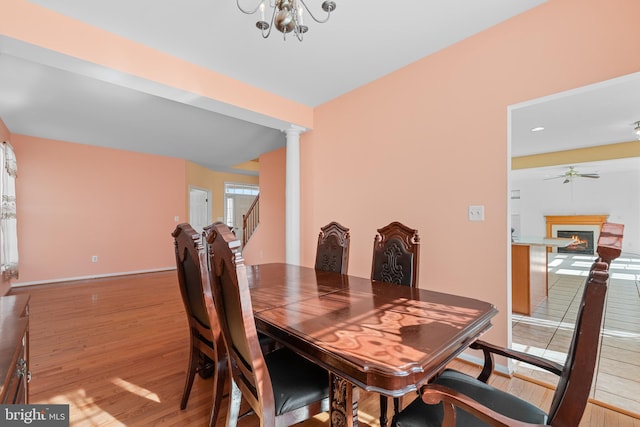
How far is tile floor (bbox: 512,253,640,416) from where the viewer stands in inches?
72.9

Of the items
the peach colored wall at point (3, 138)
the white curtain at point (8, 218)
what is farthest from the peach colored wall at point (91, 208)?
the white curtain at point (8, 218)

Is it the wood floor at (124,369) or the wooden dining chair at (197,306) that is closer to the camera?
the wooden dining chair at (197,306)

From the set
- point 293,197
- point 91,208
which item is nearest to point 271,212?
point 293,197

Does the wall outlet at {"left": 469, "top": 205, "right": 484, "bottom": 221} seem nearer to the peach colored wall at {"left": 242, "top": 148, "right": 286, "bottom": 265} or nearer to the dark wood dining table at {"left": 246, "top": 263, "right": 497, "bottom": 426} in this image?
the dark wood dining table at {"left": 246, "top": 263, "right": 497, "bottom": 426}

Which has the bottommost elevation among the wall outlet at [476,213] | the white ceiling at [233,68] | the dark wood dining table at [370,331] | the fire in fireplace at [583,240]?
the fire in fireplace at [583,240]

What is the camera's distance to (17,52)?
201 cm

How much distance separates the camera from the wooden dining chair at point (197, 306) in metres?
1.42

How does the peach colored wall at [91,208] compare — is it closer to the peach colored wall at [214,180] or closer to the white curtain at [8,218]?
the peach colored wall at [214,180]

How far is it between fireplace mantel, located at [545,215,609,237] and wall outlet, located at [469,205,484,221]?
9.28 m

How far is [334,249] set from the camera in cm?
242

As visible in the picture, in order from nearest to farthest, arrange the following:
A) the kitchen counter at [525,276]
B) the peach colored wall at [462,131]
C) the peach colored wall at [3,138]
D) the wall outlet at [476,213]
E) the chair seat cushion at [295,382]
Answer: the chair seat cushion at [295,382]
the peach colored wall at [462,131]
the wall outlet at [476,213]
the kitchen counter at [525,276]
the peach colored wall at [3,138]

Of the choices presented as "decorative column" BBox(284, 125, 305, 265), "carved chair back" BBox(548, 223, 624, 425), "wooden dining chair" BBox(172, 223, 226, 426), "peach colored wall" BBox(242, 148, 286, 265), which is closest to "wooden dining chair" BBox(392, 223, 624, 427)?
"carved chair back" BBox(548, 223, 624, 425)

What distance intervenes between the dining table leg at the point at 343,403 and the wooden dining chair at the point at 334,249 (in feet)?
4.11

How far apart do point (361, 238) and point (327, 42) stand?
1.95m
